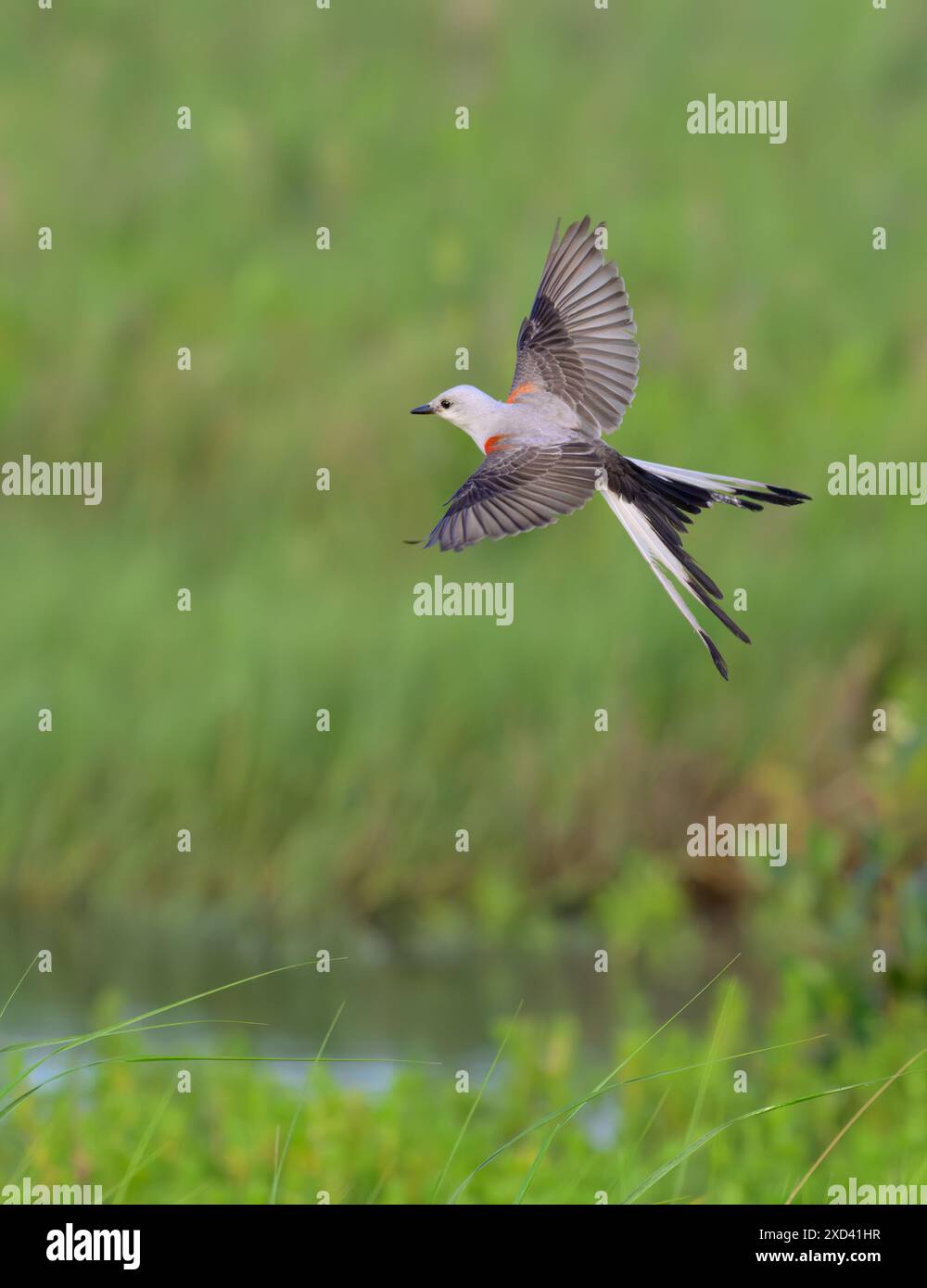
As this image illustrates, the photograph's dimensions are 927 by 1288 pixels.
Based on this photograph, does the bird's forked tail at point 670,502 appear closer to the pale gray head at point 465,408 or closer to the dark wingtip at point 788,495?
the dark wingtip at point 788,495

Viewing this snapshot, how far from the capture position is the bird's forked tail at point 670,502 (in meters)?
2.05

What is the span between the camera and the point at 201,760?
12.2 metres

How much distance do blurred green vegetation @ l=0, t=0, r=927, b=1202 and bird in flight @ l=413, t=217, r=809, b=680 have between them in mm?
3259

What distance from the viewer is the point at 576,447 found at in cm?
210

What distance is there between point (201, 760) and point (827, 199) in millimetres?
11233

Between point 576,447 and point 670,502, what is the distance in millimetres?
184

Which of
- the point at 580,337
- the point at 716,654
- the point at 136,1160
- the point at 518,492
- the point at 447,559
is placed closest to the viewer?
the point at 716,654

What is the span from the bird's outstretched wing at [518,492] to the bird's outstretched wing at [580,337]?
15 cm

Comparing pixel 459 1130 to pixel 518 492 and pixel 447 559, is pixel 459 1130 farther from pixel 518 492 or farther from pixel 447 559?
pixel 447 559

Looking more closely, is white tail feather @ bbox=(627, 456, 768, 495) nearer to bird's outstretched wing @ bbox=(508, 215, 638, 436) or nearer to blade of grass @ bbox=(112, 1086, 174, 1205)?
bird's outstretched wing @ bbox=(508, 215, 638, 436)

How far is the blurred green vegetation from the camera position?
8242 millimetres

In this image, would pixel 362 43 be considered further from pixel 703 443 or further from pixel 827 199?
pixel 703 443

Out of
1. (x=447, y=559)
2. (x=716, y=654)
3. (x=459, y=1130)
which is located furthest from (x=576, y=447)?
(x=447, y=559)

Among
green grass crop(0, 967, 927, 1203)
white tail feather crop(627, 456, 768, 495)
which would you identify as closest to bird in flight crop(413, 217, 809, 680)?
white tail feather crop(627, 456, 768, 495)
